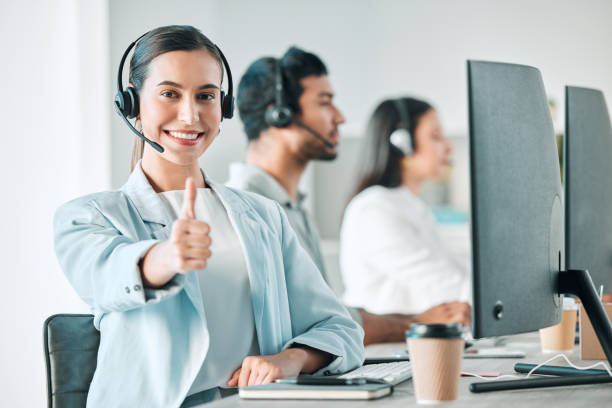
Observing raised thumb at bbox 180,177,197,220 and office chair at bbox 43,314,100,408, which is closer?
raised thumb at bbox 180,177,197,220

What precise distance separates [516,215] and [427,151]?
244 centimetres

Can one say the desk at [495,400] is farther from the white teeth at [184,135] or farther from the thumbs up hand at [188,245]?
the white teeth at [184,135]

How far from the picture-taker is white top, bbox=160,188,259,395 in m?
1.26

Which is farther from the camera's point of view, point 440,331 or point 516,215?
point 516,215

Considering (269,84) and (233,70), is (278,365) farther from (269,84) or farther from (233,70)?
(233,70)

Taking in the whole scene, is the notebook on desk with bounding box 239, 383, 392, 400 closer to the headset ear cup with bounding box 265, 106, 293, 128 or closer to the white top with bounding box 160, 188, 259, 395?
the white top with bounding box 160, 188, 259, 395

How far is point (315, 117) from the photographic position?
2445mm

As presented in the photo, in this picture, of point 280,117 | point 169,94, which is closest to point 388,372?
point 169,94

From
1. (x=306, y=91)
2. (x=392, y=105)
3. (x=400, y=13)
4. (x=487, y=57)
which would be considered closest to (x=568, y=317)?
(x=306, y=91)

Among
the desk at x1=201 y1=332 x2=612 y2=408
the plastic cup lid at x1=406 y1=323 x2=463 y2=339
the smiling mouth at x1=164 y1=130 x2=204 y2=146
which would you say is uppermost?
the smiling mouth at x1=164 y1=130 x2=204 y2=146

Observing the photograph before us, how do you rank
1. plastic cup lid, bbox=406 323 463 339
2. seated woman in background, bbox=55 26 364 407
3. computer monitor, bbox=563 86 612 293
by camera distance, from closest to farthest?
plastic cup lid, bbox=406 323 463 339 < seated woman in background, bbox=55 26 364 407 < computer monitor, bbox=563 86 612 293

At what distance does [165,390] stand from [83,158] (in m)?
1.41

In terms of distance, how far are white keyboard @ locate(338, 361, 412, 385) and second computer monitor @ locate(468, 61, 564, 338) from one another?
0.16 meters

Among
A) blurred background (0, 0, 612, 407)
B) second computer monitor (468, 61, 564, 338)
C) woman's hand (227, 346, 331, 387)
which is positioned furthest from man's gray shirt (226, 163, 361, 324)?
second computer monitor (468, 61, 564, 338)
